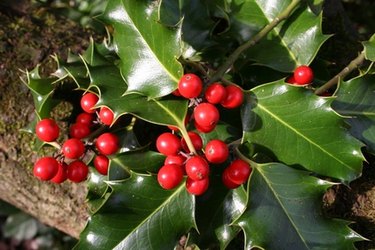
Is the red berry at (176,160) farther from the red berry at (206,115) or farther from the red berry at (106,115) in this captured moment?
the red berry at (106,115)

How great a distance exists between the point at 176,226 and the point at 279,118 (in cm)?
45

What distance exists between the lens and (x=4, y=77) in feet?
Result: 6.40

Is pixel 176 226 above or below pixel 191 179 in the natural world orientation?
below

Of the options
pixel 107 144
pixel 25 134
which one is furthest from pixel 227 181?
pixel 25 134

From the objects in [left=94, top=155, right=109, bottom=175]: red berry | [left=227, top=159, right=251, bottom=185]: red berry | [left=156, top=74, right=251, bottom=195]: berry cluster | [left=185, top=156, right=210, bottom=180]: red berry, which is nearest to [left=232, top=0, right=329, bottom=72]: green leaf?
[left=156, top=74, right=251, bottom=195]: berry cluster

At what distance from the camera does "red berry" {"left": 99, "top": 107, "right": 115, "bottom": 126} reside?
151cm

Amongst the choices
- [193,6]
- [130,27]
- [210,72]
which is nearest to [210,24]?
[193,6]

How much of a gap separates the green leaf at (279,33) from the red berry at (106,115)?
51 cm

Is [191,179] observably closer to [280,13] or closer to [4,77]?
[280,13]

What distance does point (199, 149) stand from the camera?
4.82ft

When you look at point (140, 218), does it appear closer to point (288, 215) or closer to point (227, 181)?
point (227, 181)

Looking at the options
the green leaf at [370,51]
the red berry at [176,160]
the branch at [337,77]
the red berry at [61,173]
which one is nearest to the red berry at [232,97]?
the red berry at [176,160]

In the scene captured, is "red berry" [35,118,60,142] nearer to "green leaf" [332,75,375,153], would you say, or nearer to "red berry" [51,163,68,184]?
"red berry" [51,163,68,184]

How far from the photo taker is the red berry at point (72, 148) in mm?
1508
